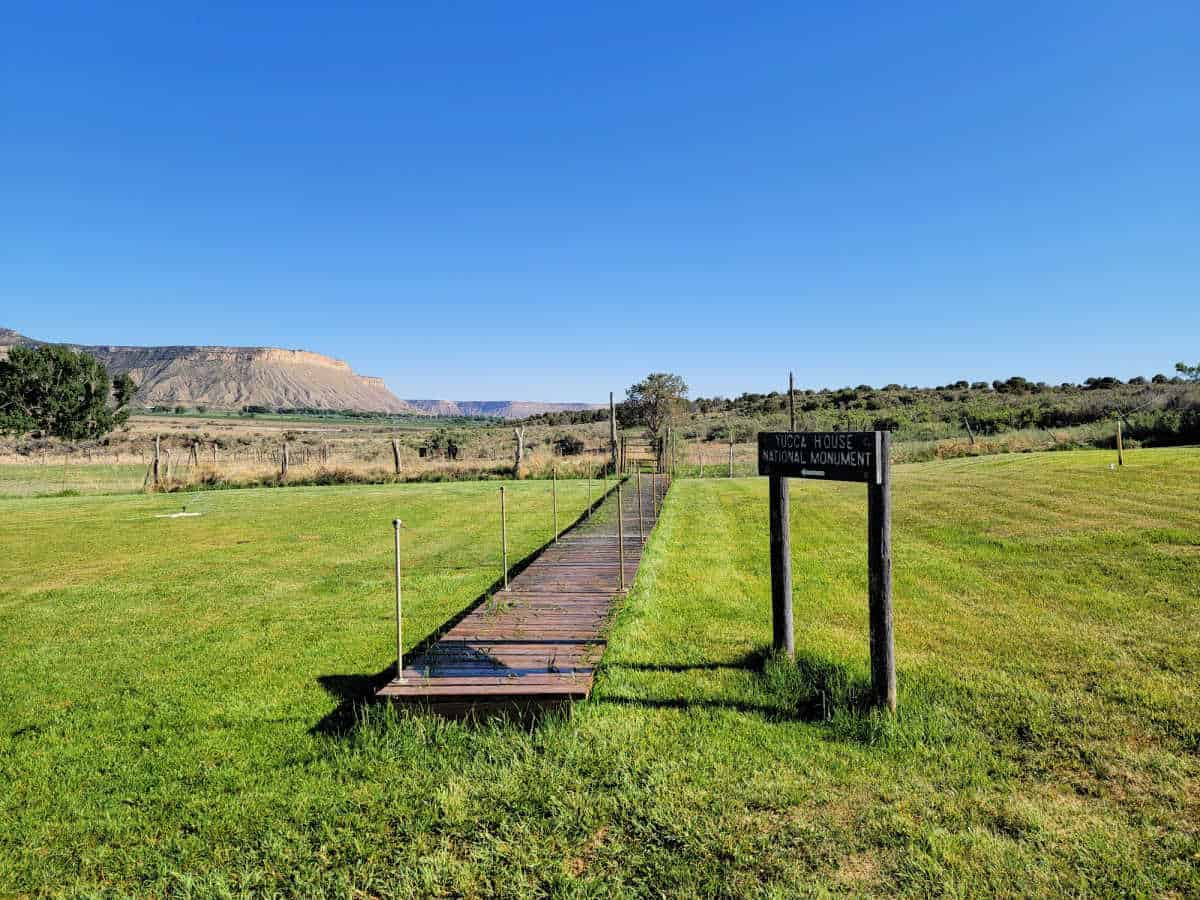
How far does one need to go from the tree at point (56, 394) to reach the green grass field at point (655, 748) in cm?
5148

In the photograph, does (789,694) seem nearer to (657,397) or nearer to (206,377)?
(657,397)

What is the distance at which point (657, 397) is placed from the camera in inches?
1741

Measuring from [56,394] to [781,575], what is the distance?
200ft

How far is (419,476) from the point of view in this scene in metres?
27.6

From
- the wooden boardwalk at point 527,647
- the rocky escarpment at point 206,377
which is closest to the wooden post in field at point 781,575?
the wooden boardwalk at point 527,647

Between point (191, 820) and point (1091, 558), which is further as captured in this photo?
point (1091, 558)

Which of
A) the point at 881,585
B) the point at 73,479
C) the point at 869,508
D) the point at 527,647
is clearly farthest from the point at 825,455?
the point at 73,479

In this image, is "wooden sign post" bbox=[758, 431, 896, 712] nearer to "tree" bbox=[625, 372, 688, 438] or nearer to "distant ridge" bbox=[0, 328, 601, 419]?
"tree" bbox=[625, 372, 688, 438]

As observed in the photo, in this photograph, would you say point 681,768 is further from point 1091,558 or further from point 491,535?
point 491,535

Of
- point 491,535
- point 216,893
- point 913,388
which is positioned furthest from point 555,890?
point 913,388

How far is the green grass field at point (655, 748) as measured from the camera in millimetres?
3105

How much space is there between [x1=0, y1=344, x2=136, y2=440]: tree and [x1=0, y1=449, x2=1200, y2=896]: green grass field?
2027 inches

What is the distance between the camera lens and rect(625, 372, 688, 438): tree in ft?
145

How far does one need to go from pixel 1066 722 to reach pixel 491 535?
34.7ft
